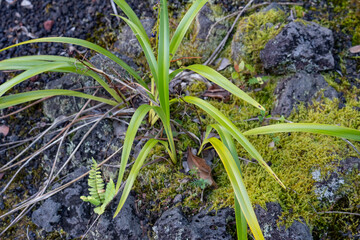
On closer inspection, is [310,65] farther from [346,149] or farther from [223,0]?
[223,0]

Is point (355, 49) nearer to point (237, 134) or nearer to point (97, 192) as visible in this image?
point (237, 134)

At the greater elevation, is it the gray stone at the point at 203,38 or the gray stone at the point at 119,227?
the gray stone at the point at 203,38

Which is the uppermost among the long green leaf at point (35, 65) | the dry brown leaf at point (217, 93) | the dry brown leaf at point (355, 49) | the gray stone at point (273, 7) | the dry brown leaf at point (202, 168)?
the long green leaf at point (35, 65)

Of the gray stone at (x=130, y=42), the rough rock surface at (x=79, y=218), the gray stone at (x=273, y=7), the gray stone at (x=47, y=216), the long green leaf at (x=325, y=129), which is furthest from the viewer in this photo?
the gray stone at (x=130, y=42)

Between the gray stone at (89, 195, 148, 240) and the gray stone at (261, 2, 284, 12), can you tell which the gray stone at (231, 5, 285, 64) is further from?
the gray stone at (89, 195, 148, 240)

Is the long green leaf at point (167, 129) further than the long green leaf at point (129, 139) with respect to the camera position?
Yes

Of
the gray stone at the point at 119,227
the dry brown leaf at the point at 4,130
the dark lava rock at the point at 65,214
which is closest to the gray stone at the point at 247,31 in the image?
the gray stone at the point at 119,227

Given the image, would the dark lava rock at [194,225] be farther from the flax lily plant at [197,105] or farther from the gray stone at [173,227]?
the flax lily plant at [197,105]
